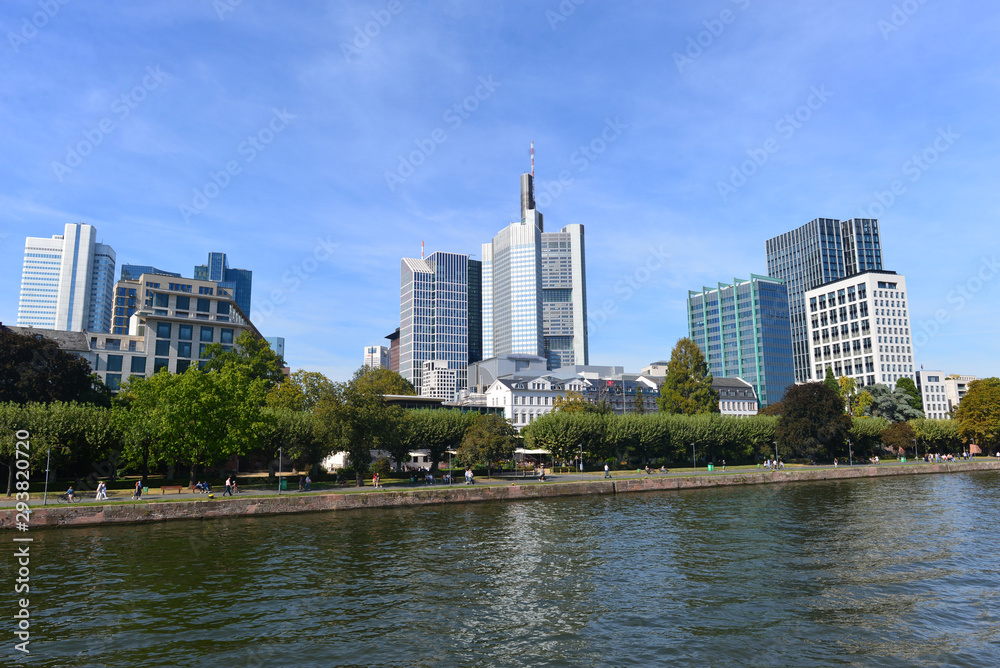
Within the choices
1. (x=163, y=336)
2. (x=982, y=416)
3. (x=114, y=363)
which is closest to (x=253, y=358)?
(x=163, y=336)

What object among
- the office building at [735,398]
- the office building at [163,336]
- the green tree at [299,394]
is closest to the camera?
the green tree at [299,394]

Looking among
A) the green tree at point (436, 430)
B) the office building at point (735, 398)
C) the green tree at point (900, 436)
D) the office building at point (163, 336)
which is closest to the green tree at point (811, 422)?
the green tree at point (900, 436)

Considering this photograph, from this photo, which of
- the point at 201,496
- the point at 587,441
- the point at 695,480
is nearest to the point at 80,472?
the point at 201,496

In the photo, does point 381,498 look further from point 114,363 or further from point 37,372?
point 114,363

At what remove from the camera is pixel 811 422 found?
95.4 meters

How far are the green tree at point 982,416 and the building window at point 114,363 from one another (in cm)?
15889

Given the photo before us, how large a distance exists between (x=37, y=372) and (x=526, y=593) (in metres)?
71.0

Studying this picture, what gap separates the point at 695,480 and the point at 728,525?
33983mm

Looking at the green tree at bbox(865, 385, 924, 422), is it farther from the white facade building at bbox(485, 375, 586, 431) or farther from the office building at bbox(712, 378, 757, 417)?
the white facade building at bbox(485, 375, 586, 431)

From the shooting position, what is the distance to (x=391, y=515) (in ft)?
170

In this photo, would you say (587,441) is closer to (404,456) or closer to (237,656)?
(404,456)

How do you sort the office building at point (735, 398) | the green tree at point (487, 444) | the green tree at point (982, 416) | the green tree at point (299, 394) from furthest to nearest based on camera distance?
the office building at point (735, 398) → the green tree at point (982, 416) → the green tree at point (299, 394) → the green tree at point (487, 444)

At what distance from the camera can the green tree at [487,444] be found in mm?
72062

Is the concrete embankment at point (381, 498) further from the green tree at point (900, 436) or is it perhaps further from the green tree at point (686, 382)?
the green tree at point (686, 382)
